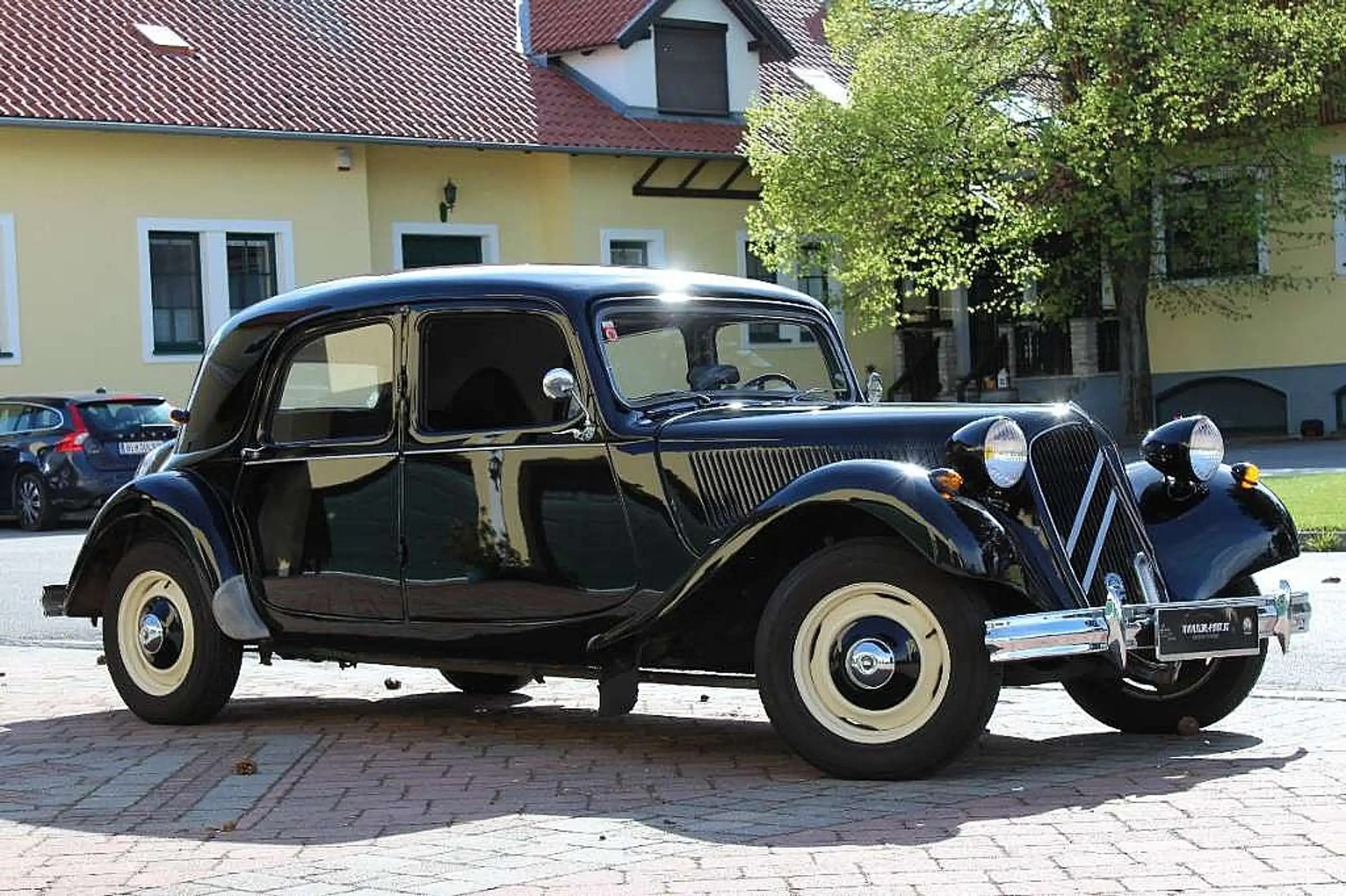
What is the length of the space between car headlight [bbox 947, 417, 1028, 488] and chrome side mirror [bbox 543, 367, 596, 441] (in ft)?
4.58

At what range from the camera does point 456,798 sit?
689 cm

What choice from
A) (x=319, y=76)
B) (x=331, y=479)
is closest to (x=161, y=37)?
(x=319, y=76)

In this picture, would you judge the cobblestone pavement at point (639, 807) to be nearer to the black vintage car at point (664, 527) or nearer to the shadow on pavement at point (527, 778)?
the shadow on pavement at point (527, 778)

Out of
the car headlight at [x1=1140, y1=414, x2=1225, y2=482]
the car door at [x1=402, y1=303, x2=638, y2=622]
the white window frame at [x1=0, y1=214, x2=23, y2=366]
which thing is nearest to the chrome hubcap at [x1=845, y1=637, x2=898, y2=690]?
the car door at [x1=402, y1=303, x2=638, y2=622]

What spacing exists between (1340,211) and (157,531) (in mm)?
26553

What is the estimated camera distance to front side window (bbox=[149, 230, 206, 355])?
30391 mm

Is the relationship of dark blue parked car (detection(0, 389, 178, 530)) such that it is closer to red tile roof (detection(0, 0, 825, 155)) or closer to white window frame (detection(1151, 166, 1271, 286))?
red tile roof (detection(0, 0, 825, 155))

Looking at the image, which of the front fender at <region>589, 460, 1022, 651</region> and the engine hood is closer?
the front fender at <region>589, 460, 1022, 651</region>

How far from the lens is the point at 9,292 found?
28719mm

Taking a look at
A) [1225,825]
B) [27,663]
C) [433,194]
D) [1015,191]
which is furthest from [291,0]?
[1225,825]

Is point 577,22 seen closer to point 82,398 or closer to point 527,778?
point 82,398

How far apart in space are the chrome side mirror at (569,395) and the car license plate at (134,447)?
16523 millimetres

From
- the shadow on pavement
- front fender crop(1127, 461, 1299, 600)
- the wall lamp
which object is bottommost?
the shadow on pavement

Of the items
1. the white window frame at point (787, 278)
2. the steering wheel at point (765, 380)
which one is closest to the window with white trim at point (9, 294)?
the white window frame at point (787, 278)
